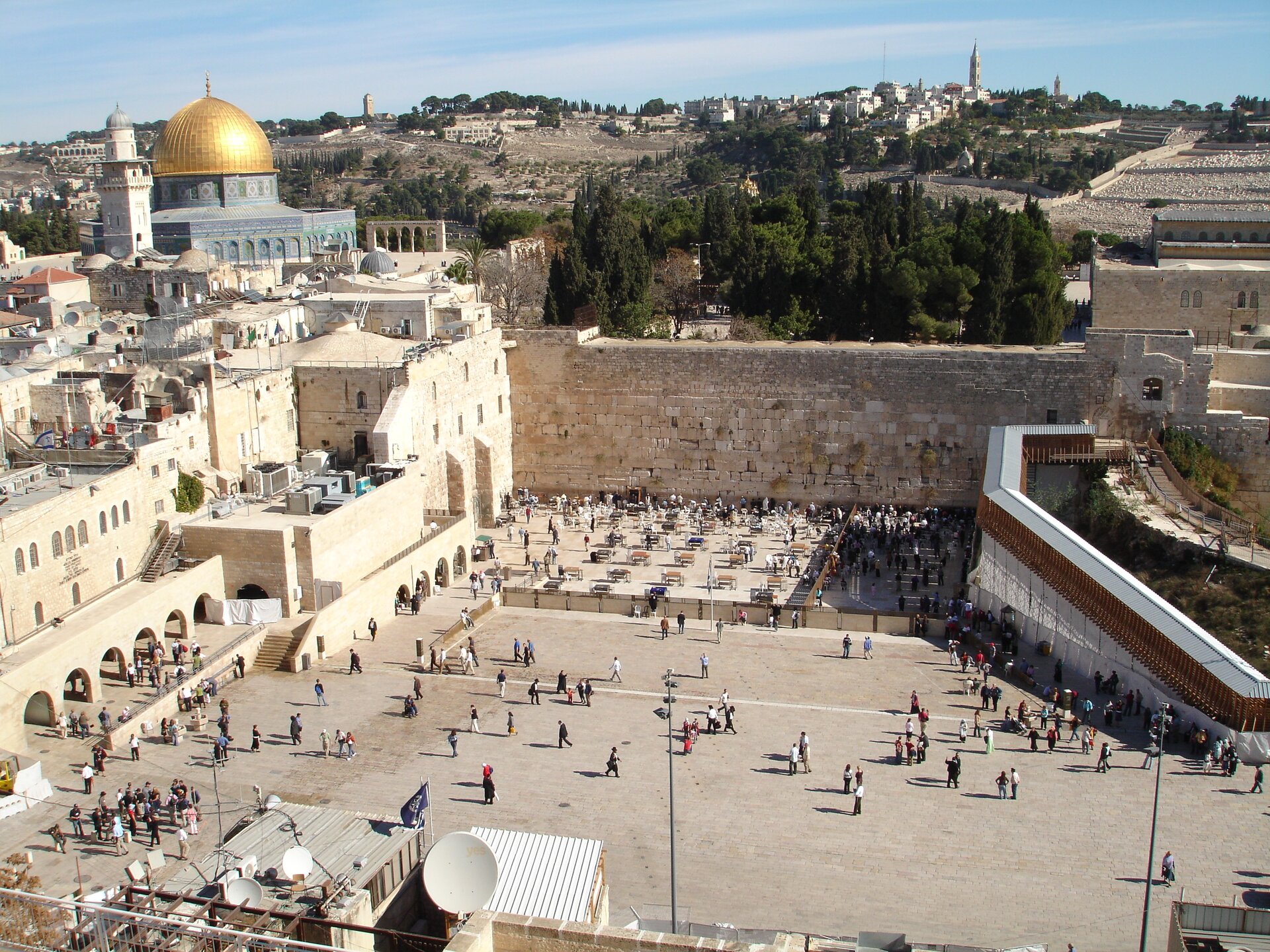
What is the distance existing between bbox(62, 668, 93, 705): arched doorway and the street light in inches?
375

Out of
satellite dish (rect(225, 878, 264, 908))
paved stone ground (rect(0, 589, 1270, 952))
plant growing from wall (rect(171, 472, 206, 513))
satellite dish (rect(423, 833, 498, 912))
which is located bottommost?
paved stone ground (rect(0, 589, 1270, 952))

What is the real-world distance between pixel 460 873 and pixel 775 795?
9076 millimetres

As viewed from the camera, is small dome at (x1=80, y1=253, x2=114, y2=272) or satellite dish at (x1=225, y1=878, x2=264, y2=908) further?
small dome at (x1=80, y1=253, x2=114, y2=272)

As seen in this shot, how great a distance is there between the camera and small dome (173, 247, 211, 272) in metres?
41.9

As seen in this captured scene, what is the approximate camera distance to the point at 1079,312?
4666cm

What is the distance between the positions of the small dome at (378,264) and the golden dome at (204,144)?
1407 cm

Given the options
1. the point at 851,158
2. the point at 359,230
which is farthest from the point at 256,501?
the point at 851,158

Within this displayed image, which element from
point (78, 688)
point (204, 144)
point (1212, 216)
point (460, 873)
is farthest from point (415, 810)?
point (204, 144)

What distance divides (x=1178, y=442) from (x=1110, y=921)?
61.3ft

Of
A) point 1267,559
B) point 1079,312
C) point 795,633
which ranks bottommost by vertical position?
point 795,633

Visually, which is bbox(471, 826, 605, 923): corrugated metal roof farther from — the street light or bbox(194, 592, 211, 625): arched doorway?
bbox(194, 592, 211, 625): arched doorway

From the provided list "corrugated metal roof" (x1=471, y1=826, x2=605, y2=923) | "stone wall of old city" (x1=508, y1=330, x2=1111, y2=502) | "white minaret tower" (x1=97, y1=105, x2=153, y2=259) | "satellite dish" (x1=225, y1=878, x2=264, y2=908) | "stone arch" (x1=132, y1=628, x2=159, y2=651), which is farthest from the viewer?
"white minaret tower" (x1=97, y1=105, x2=153, y2=259)

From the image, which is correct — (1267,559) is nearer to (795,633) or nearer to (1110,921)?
(795,633)

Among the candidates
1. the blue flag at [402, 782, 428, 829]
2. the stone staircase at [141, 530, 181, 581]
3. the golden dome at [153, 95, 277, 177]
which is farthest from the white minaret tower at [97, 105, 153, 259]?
the blue flag at [402, 782, 428, 829]
